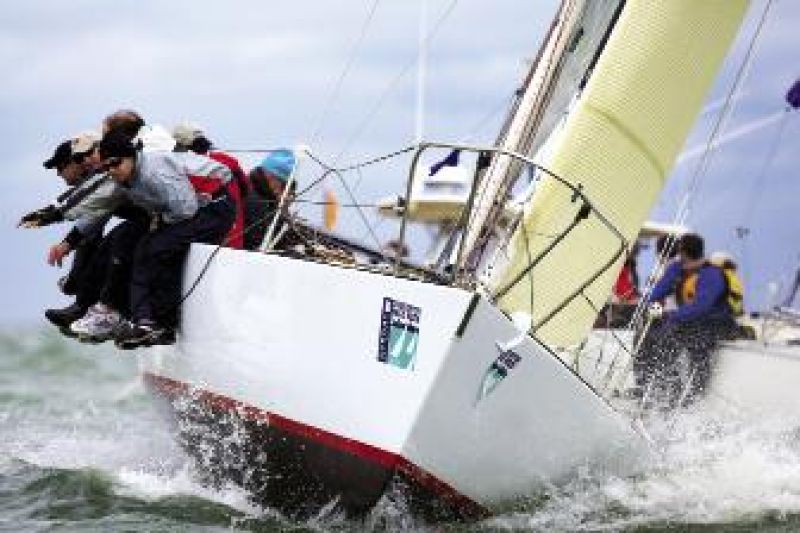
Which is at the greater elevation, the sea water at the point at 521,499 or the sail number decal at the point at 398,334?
the sail number decal at the point at 398,334

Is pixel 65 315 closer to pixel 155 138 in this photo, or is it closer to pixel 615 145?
pixel 155 138

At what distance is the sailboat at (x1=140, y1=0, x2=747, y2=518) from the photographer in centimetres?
577

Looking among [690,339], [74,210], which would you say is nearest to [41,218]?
[74,210]

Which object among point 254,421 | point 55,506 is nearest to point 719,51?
point 254,421

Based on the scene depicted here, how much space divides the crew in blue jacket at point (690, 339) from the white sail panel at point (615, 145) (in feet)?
7.53

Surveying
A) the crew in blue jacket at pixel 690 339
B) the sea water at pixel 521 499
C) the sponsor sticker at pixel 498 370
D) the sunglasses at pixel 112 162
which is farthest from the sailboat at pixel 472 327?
the crew in blue jacket at pixel 690 339

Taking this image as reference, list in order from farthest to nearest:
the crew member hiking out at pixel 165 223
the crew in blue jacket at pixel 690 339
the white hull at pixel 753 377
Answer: the crew in blue jacket at pixel 690 339 < the white hull at pixel 753 377 < the crew member hiking out at pixel 165 223

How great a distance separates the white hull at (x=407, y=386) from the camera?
18.7 ft

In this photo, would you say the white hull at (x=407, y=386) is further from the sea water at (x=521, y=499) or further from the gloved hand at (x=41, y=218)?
the gloved hand at (x=41, y=218)

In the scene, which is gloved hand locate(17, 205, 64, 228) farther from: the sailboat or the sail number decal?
the sail number decal

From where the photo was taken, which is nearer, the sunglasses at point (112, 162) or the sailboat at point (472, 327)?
the sailboat at point (472, 327)

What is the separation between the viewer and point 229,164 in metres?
7.39

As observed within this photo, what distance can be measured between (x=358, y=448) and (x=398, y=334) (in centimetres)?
54

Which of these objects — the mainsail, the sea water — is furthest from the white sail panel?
the sea water
